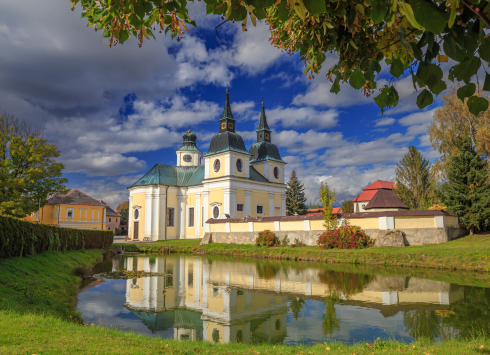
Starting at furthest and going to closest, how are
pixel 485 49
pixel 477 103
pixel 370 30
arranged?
pixel 370 30, pixel 477 103, pixel 485 49

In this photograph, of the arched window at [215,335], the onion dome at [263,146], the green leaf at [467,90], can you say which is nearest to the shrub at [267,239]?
the arched window at [215,335]

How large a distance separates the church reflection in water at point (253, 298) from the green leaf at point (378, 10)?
6.48 meters

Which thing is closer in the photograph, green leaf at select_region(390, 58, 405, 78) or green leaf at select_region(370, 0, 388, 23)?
green leaf at select_region(370, 0, 388, 23)

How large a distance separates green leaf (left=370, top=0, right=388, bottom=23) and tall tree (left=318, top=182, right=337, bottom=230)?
73.9 feet

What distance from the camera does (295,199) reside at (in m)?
54.8

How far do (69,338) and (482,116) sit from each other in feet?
106

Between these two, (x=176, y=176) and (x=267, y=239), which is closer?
(x=267, y=239)

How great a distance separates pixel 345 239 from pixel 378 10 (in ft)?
70.4

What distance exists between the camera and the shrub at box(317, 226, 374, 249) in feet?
71.5

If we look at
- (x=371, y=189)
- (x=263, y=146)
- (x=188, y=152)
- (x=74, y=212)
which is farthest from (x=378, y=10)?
(x=371, y=189)

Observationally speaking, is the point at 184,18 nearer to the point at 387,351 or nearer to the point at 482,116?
the point at 387,351

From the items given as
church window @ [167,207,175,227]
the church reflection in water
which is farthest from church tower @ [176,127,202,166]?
the church reflection in water

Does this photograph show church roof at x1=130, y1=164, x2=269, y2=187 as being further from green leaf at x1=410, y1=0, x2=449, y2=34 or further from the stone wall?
green leaf at x1=410, y1=0, x2=449, y2=34

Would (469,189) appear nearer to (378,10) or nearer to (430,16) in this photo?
(378,10)
